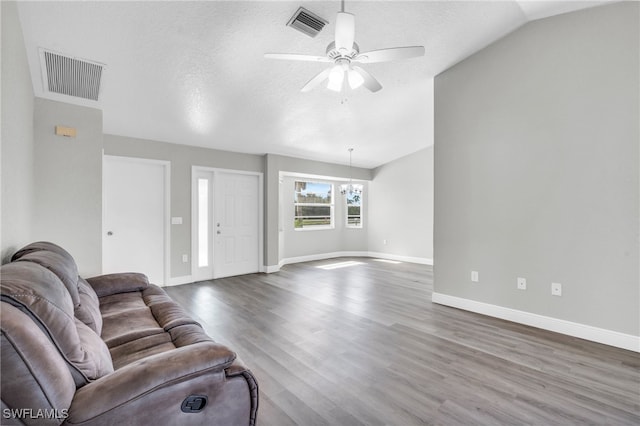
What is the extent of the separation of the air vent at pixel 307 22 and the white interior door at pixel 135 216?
3284mm

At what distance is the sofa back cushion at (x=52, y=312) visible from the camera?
37.7 inches

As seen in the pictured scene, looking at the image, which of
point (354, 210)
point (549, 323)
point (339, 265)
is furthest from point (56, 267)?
point (354, 210)

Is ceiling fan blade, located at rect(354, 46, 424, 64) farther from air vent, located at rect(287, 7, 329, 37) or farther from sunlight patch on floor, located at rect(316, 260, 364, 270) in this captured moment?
sunlight patch on floor, located at rect(316, 260, 364, 270)

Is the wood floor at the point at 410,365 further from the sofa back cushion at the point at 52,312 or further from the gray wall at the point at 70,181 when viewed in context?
the gray wall at the point at 70,181

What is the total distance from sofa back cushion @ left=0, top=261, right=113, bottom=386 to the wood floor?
1.02 metres

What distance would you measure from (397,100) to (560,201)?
2.46 meters

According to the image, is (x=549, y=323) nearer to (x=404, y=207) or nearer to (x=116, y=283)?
(x=116, y=283)

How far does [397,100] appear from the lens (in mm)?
4355

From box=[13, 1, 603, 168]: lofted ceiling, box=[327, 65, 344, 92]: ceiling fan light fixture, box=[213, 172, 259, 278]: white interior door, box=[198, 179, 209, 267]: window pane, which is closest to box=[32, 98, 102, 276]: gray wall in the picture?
box=[13, 1, 603, 168]: lofted ceiling

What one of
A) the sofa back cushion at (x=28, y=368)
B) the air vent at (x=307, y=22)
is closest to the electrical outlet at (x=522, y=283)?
the air vent at (x=307, y=22)

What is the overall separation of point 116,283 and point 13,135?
1341 millimetres

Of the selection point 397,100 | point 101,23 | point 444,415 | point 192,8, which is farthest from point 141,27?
point 444,415

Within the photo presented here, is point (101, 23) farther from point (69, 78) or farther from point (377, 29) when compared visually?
point (377, 29)

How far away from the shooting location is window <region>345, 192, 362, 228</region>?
26.9ft
